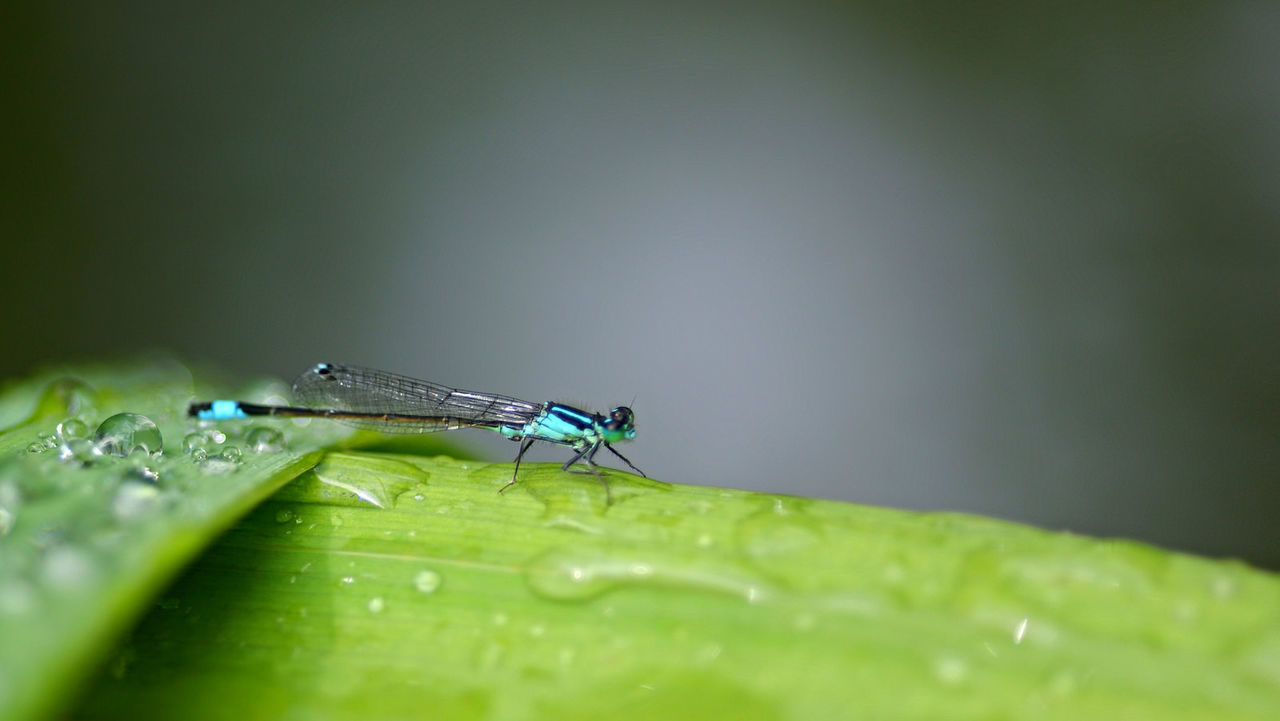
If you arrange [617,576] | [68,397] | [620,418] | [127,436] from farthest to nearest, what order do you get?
[620,418] < [68,397] < [127,436] < [617,576]

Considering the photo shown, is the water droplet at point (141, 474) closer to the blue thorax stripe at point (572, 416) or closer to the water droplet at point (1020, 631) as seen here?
the water droplet at point (1020, 631)

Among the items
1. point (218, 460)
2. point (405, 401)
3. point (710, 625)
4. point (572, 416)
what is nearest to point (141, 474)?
point (218, 460)

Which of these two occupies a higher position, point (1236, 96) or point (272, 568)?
point (1236, 96)

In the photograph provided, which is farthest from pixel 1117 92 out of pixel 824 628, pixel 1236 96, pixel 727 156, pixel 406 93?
pixel 824 628

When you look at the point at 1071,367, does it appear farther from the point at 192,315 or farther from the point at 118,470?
the point at 192,315

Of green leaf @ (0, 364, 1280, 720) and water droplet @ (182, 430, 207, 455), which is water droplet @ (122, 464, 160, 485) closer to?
green leaf @ (0, 364, 1280, 720)

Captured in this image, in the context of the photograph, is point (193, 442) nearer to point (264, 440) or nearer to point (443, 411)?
point (264, 440)
